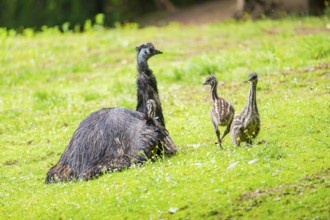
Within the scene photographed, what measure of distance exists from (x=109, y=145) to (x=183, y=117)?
4.53m

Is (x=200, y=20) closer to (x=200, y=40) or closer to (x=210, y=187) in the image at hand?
(x=200, y=40)

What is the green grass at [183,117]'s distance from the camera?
35.8 ft

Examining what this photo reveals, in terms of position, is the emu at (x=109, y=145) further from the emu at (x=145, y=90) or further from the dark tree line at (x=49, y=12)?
the dark tree line at (x=49, y=12)

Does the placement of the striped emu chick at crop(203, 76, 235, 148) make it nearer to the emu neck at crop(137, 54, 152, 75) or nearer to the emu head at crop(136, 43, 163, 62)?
the emu neck at crop(137, 54, 152, 75)

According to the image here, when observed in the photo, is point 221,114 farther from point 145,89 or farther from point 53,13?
point 53,13

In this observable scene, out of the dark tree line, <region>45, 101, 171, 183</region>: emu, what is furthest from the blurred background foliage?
<region>45, 101, 171, 183</region>: emu

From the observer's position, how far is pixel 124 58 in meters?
26.4

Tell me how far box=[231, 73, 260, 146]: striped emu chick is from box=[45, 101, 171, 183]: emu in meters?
1.29

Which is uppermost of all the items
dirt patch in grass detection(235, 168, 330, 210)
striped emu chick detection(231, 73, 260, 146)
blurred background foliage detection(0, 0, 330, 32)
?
blurred background foliage detection(0, 0, 330, 32)

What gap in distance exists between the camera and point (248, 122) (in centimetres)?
1259

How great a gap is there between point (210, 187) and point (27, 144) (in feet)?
22.9

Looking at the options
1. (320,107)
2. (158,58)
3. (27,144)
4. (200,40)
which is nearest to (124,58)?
(158,58)

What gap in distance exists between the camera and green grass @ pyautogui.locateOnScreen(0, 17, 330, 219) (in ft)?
35.8

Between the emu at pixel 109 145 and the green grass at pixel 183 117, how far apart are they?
304 mm
